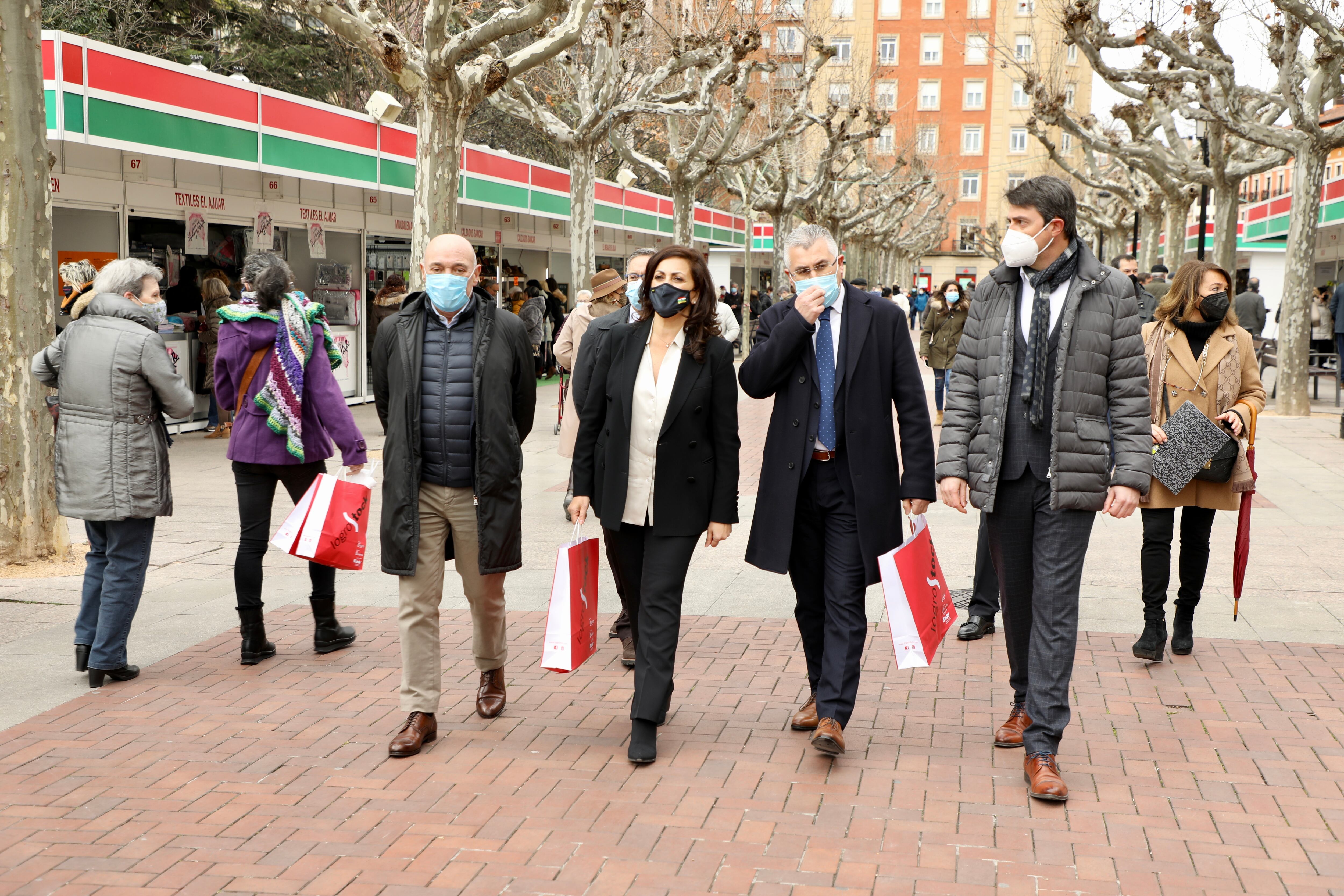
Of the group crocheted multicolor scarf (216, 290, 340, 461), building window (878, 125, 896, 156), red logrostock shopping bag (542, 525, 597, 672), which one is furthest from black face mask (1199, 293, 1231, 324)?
building window (878, 125, 896, 156)

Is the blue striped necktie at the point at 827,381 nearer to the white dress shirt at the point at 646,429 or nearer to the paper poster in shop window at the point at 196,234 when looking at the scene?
the white dress shirt at the point at 646,429

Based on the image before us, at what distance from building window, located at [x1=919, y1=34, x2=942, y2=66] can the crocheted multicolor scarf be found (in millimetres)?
82858

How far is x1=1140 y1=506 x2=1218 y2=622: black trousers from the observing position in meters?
5.73

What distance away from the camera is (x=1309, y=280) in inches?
649

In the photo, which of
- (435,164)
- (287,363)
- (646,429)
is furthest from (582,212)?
(646,429)

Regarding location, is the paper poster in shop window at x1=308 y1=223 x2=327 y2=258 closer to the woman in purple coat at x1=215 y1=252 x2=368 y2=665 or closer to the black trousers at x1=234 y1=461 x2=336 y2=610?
the woman in purple coat at x1=215 y1=252 x2=368 y2=665

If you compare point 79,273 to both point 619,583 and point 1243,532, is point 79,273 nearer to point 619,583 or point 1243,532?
point 619,583

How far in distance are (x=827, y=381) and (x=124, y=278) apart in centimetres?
313

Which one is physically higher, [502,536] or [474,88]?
[474,88]

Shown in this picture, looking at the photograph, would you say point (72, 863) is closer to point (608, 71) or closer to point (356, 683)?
point (356, 683)

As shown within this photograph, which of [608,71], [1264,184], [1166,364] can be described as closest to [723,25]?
[608,71]

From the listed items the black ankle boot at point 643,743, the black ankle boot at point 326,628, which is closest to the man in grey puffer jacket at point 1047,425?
the black ankle boot at point 643,743

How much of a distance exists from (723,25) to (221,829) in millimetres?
29556

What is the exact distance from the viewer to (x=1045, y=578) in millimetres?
4277
